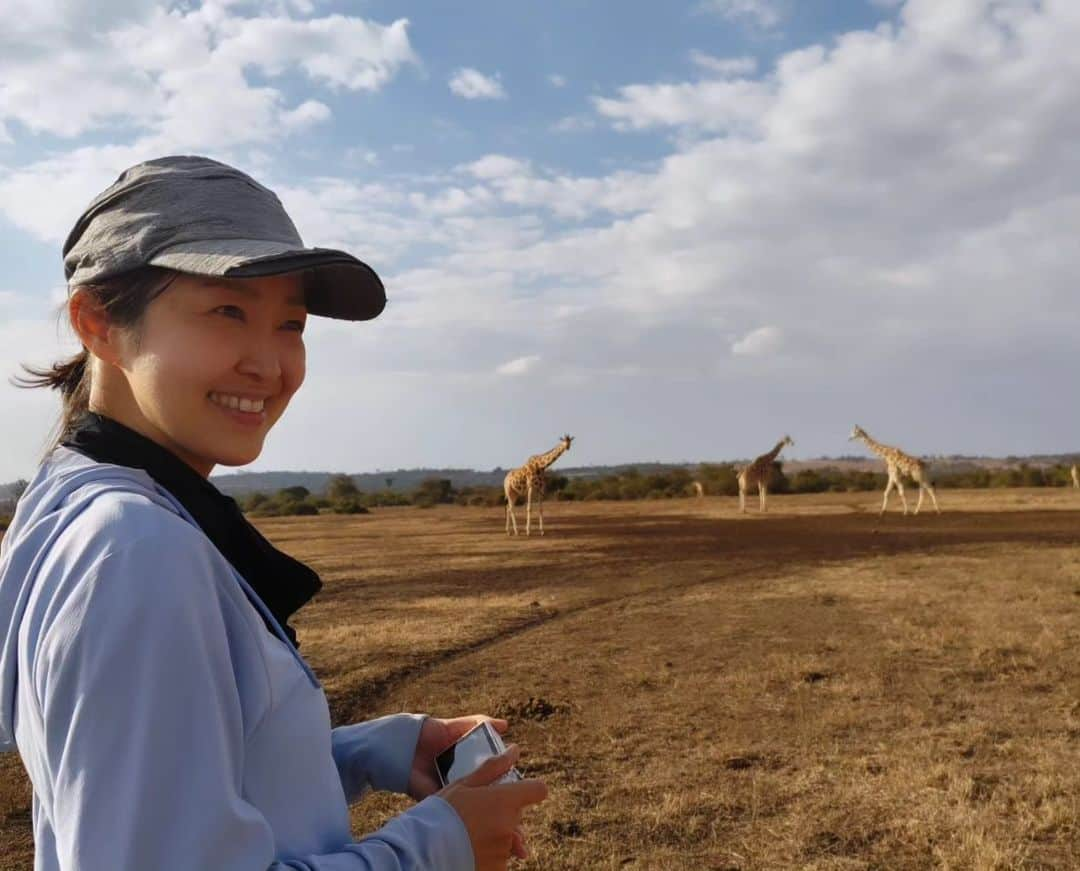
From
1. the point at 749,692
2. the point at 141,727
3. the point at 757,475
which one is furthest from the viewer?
the point at 757,475

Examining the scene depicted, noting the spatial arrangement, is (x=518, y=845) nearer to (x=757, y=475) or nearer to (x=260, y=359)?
(x=260, y=359)

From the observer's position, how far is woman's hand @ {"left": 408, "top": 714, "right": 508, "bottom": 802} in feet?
5.14

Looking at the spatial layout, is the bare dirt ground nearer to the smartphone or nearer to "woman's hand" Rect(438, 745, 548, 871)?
the smartphone

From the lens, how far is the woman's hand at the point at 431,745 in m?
1.57

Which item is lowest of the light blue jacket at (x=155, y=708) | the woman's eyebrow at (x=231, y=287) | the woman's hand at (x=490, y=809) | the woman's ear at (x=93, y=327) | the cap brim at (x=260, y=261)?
the woman's hand at (x=490, y=809)

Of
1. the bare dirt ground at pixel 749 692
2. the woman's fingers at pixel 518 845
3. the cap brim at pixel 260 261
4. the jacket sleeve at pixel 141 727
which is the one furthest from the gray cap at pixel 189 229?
the bare dirt ground at pixel 749 692

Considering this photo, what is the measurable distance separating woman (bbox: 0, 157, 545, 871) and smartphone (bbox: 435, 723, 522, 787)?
87 millimetres

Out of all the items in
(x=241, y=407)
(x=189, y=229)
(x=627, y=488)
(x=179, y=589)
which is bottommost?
(x=627, y=488)

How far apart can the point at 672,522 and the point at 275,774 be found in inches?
786

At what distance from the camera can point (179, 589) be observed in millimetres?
940

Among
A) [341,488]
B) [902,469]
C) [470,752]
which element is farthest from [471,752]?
[341,488]

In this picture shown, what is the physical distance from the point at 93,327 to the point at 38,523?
0.32 meters

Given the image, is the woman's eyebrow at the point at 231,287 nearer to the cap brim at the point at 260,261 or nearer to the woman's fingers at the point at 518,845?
the cap brim at the point at 260,261

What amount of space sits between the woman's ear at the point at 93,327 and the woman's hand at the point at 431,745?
0.80 metres
